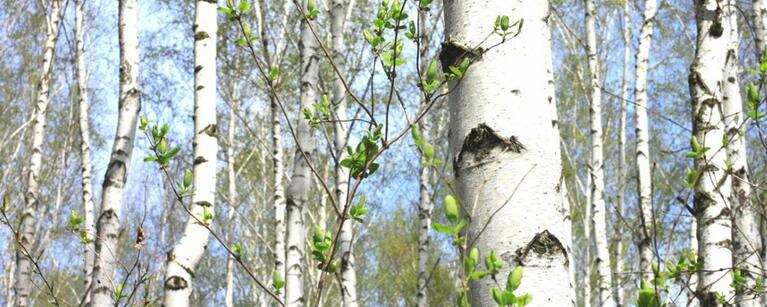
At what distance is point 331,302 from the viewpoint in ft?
62.7

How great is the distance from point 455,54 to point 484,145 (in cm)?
17

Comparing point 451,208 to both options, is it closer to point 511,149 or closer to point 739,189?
point 511,149

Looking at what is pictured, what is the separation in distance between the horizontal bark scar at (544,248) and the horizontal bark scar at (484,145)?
0.40ft

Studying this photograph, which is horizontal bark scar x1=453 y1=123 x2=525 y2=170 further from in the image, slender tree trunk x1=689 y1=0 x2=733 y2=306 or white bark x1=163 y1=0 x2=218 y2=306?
white bark x1=163 y1=0 x2=218 y2=306

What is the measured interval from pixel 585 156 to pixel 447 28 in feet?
56.6

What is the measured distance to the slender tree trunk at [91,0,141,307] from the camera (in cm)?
381

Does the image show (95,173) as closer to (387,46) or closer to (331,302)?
(331,302)

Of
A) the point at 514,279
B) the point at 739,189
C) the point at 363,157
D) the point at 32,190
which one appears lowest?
the point at 514,279

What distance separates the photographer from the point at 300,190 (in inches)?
190

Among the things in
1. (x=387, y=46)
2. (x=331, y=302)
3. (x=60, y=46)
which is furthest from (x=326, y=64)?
(x=387, y=46)

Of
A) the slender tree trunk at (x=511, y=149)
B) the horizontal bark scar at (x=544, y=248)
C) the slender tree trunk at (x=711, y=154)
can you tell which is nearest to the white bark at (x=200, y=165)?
the slender tree trunk at (x=711, y=154)

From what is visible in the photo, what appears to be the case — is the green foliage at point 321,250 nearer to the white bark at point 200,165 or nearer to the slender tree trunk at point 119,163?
the white bark at point 200,165

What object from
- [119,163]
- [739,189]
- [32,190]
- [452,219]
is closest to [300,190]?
[119,163]

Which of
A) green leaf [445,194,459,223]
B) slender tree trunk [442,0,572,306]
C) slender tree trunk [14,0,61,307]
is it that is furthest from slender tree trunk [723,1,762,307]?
slender tree trunk [14,0,61,307]
